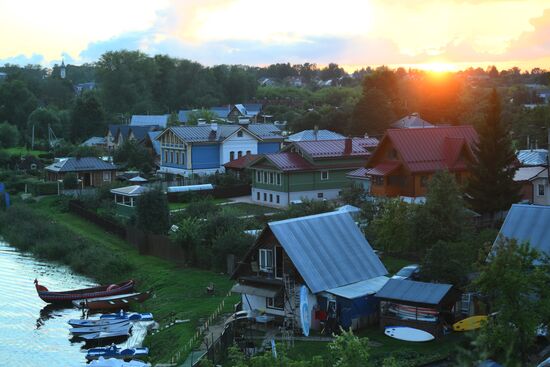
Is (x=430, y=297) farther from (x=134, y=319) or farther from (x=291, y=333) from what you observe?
A: (x=134, y=319)

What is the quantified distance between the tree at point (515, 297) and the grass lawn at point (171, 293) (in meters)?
12.3

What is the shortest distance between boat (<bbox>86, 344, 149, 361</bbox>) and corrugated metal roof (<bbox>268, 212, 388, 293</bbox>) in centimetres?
688

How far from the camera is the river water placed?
30.8 metres

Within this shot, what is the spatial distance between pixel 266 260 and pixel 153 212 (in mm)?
19065

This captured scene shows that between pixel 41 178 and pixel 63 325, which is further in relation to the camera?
pixel 41 178

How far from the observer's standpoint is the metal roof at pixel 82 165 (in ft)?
240

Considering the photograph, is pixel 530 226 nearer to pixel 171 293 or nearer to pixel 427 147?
pixel 171 293

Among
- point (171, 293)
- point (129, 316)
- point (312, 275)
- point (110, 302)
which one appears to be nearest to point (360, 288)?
point (312, 275)

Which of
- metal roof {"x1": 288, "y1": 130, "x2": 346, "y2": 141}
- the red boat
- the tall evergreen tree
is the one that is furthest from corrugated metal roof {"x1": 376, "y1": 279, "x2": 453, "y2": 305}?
metal roof {"x1": 288, "y1": 130, "x2": 346, "y2": 141}

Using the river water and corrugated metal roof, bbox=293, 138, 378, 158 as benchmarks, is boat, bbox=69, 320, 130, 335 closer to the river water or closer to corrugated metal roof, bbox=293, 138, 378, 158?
the river water

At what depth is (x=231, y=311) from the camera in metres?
32.6

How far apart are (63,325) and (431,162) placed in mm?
28731

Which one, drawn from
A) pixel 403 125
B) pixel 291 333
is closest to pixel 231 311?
pixel 291 333

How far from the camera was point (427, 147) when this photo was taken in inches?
2163
